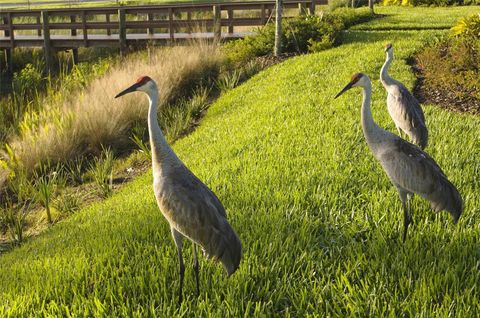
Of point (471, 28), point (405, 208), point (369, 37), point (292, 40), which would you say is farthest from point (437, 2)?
point (405, 208)

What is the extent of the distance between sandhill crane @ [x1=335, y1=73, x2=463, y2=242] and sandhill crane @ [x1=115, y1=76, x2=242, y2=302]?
4.51 ft

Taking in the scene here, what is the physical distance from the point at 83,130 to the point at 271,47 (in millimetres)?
6958

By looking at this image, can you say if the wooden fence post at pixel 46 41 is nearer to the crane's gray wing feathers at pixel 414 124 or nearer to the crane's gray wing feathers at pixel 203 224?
the crane's gray wing feathers at pixel 414 124

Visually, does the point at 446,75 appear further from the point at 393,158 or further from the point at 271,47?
the point at 393,158

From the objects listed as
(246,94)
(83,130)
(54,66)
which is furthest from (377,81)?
(54,66)

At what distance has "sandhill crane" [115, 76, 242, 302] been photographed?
301cm

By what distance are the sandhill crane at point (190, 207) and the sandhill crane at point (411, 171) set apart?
137cm

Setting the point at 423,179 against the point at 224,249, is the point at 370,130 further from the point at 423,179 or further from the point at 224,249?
the point at 224,249

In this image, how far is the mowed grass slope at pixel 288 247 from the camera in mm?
3314

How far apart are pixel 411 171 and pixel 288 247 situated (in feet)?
3.63

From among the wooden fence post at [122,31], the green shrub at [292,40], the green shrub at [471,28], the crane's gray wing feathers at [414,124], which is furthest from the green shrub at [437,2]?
the crane's gray wing feathers at [414,124]

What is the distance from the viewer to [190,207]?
303cm

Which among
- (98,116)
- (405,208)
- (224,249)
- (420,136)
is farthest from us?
(98,116)

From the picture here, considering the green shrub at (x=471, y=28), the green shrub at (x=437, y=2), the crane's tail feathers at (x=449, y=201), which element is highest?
the green shrub at (x=437, y=2)
